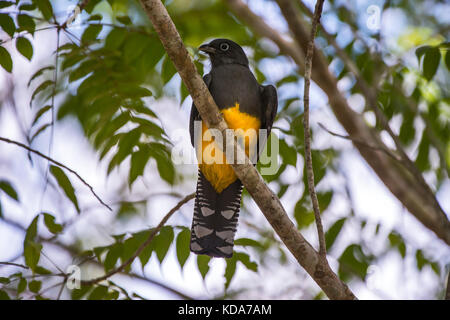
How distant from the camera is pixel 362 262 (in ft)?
15.0

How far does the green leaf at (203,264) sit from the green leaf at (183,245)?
160 mm

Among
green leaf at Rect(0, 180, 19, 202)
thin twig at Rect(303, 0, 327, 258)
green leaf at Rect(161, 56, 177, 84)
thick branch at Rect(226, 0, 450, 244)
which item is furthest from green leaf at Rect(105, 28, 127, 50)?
thick branch at Rect(226, 0, 450, 244)

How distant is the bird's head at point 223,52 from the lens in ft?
17.2

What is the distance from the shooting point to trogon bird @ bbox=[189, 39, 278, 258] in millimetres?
4422

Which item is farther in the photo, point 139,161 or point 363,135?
point 363,135

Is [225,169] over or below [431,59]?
below

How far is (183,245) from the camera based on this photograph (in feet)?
13.6

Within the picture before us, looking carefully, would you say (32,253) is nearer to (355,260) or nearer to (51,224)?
(51,224)

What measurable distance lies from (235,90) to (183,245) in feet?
4.81

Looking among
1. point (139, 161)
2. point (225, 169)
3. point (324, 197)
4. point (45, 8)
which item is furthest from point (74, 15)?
point (324, 197)

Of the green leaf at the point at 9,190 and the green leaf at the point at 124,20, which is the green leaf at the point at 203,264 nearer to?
the green leaf at the point at 9,190

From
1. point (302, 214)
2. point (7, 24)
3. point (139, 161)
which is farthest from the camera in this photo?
point (302, 214)

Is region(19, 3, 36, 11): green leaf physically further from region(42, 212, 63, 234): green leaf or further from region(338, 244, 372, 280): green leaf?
region(338, 244, 372, 280): green leaf

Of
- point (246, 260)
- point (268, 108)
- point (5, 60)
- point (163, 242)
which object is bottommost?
point (246, 260)
